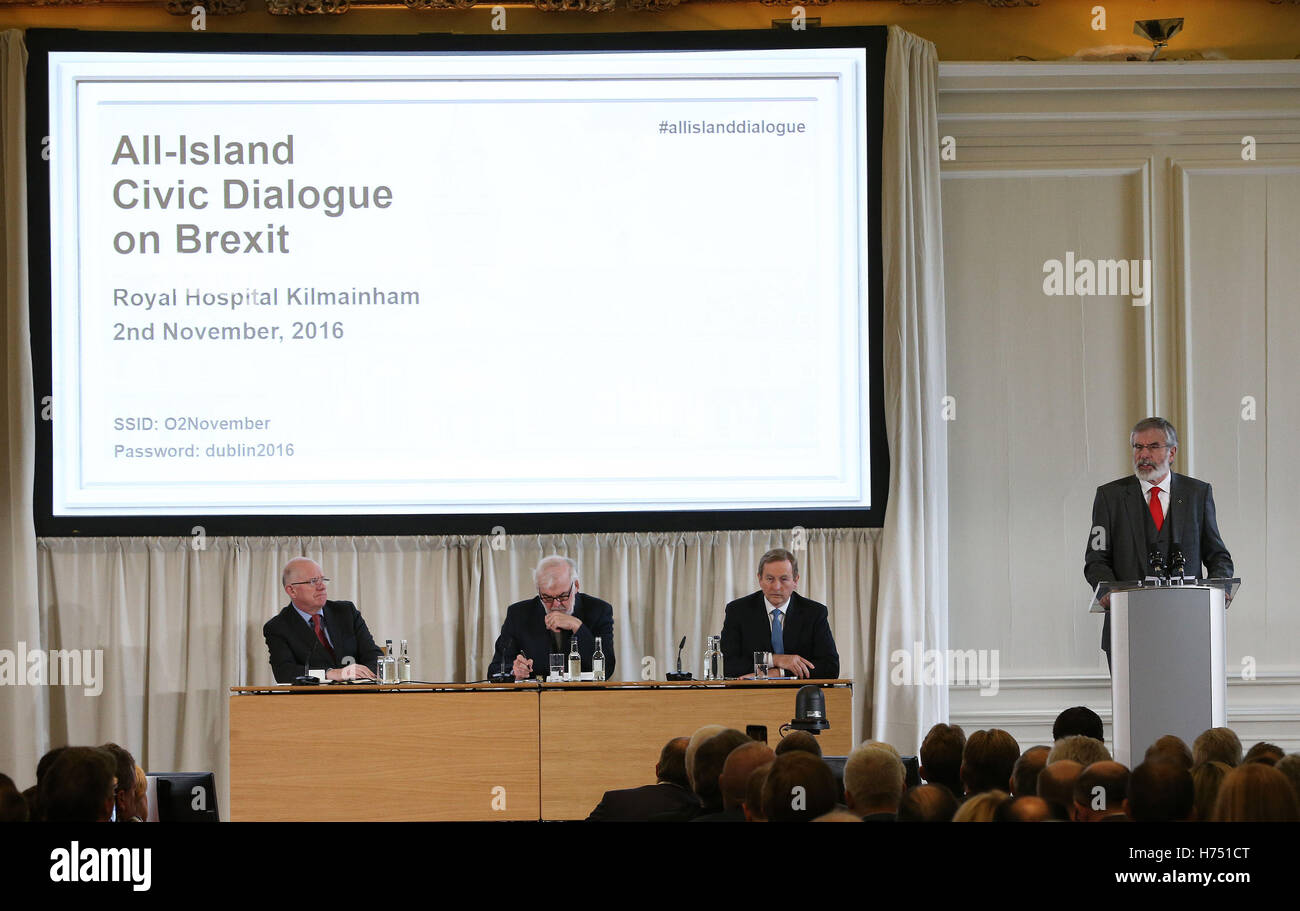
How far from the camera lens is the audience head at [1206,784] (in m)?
2.09

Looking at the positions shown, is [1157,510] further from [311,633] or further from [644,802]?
[311,633]

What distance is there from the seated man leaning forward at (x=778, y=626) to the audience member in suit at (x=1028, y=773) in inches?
106

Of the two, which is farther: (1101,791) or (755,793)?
(755,793)

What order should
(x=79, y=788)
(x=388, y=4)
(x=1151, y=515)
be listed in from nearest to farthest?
(x=79, y=788) < (x=1151, y=515) < (x=388, y=4)

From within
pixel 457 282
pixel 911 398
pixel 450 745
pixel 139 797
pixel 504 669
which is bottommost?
pixel 450 745

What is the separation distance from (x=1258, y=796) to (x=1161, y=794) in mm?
396

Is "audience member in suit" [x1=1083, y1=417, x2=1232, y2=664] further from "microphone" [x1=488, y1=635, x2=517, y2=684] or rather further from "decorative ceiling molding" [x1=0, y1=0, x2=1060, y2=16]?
"decorative ceiling molding" [x1=0, y1=0, x2=1060, y2=16]

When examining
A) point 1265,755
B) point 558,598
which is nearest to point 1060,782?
point 1265,755

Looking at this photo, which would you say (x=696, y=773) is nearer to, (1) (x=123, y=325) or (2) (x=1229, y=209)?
(1) (x=123, y=325)

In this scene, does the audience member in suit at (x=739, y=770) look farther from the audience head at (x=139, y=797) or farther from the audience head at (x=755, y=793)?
the audience head at (x=139, y=797)

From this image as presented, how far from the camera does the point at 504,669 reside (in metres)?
5.49

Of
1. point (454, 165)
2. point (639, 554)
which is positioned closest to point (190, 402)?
point (454, 165)

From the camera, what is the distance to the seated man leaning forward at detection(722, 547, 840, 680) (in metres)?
5.54
